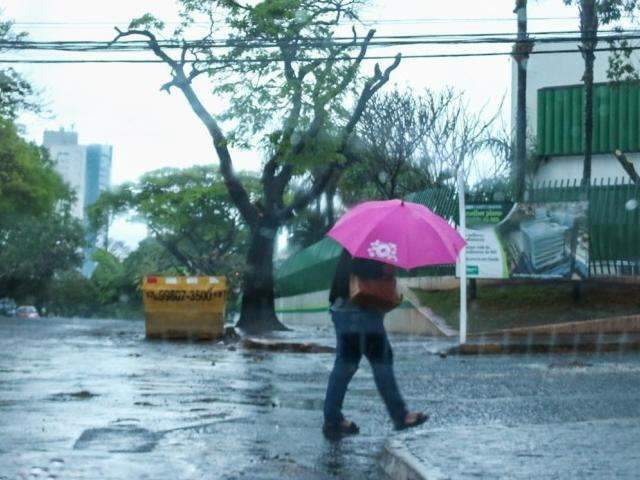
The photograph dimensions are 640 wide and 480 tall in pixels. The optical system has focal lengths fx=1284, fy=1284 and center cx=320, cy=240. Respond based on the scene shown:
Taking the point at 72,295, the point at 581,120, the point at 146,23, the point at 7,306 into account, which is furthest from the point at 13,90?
the point at 72,295

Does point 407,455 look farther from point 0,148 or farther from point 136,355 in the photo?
point 0,148

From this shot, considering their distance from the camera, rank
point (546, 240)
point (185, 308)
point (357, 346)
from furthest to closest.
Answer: point (185, 308) < point (546, 240) < point (357, 346)

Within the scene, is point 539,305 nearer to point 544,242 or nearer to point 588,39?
point 544,242

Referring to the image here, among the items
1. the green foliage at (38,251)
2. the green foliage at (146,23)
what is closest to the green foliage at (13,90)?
the green foliage at (146,23)

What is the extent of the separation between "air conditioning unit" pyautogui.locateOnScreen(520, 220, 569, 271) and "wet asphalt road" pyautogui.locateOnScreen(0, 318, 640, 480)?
15.5 feet

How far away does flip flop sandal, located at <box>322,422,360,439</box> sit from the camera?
9.28 metres

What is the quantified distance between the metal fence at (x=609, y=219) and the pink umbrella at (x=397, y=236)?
44.9 feet

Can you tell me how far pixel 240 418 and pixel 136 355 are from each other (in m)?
8.62

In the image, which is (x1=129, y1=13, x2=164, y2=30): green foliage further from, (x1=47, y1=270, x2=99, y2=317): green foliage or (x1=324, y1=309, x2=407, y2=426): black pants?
(x1=47, y1=270, x2=99, y2=317): green foliage

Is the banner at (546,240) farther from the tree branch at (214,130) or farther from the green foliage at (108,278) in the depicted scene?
the green foliage at (108,278)

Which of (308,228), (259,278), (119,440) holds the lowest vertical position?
(119,440)

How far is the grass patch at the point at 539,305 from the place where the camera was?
21766 millimetres

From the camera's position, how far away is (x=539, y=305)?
22.8 metres

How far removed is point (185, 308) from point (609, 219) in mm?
8269
